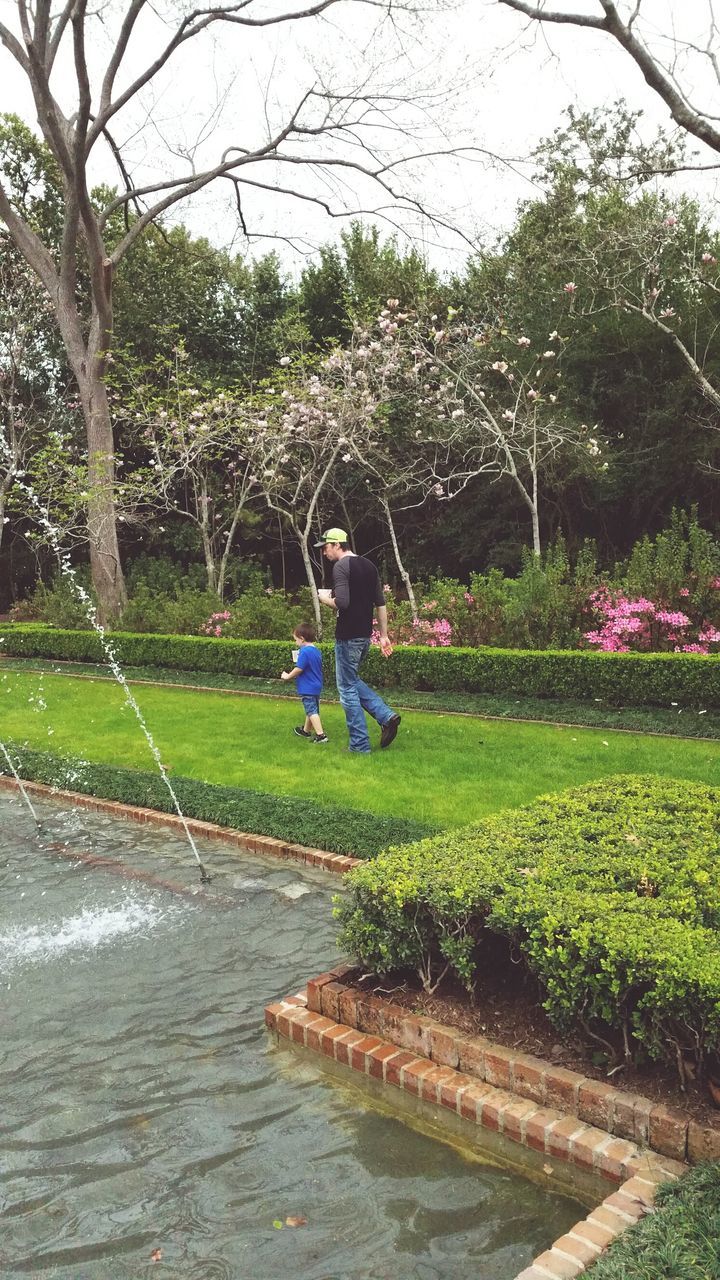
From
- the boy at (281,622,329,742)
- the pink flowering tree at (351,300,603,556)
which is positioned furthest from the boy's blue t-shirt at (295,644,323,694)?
the pink flowering tree at (351,300,603,556)

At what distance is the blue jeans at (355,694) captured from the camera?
8.00m

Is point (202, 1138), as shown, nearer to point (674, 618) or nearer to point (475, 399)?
point (674, 618)

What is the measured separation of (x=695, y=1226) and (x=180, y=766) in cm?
649

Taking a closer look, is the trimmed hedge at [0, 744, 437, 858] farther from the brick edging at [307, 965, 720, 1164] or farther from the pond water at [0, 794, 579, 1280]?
the brick edging at [307, 965, 720, 1164]

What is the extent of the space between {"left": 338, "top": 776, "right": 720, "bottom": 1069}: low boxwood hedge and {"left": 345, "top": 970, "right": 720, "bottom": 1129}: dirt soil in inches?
2.7

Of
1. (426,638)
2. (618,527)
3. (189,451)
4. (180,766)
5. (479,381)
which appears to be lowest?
(180,766)

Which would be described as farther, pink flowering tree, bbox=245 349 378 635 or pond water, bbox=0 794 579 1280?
pink flowering tree, bbox=245 349 378 635

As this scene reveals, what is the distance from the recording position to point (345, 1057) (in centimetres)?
353

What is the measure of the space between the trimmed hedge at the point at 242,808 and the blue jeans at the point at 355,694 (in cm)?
130

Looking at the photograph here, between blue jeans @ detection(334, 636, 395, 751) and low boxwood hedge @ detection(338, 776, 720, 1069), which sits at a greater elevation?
blue jeans @ detection(334, 636, 395, 751)

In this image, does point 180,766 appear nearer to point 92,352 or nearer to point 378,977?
point 378,977

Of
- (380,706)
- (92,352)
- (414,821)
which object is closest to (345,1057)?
(414,821)

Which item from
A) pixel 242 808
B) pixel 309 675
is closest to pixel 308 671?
pixel 309 675

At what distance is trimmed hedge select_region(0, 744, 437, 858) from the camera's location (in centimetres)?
588
